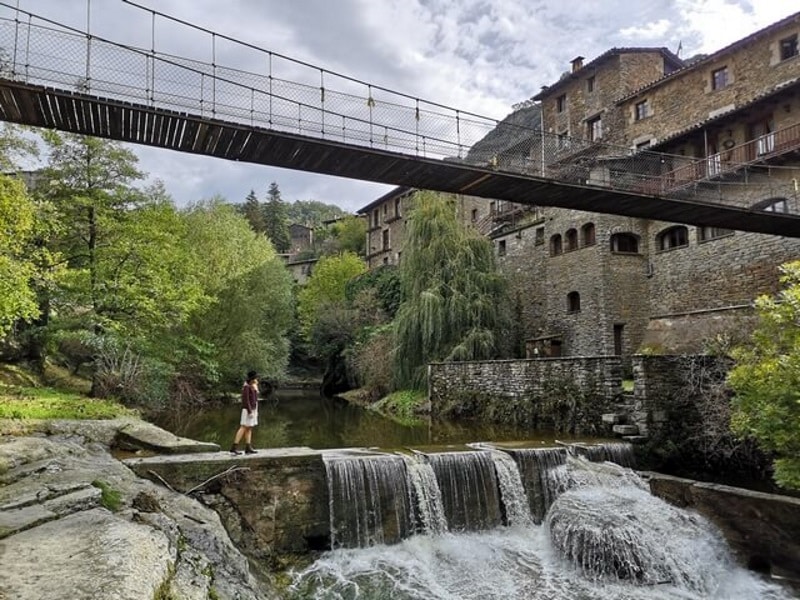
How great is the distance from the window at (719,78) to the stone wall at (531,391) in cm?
1527

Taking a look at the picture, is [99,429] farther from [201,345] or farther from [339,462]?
[201,345]

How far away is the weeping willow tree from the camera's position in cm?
2023

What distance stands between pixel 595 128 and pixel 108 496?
27420mm

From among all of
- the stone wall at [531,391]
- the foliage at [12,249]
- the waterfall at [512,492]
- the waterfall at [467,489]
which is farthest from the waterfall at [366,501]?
the foliage at [12,249]

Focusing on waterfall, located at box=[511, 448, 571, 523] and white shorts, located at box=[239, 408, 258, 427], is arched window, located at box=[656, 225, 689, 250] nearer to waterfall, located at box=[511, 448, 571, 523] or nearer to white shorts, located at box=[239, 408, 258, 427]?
waterfall, located at box=[511, 448, 571, 523]

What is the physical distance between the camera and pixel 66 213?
15719 millimetres

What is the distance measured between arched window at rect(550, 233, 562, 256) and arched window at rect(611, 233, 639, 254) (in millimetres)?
2511

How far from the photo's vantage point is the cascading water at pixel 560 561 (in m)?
6.39

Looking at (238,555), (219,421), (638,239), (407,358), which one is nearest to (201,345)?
(219,421)

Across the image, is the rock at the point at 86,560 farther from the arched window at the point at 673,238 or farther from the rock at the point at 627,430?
the arched window at the point at 673,238

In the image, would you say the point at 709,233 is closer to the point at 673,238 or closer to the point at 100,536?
the point at 673,238

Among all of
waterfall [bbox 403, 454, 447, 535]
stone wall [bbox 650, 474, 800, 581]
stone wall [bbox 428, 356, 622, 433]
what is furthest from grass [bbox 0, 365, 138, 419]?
stone wall [bbox 650, 474, 800, 581]

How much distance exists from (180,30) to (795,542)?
1157 centimetres

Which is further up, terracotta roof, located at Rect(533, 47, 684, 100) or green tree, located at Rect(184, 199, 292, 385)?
terracotta roof, located at Rect(533, 47, 684, 100)
